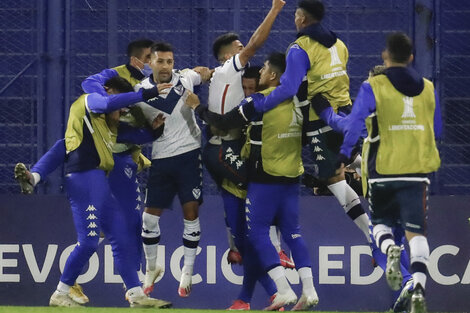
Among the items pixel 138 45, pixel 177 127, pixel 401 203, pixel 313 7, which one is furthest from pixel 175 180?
pixel 401 203

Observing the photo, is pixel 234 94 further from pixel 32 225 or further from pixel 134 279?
pixel 32 225

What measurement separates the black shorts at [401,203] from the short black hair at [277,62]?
1.57 meters

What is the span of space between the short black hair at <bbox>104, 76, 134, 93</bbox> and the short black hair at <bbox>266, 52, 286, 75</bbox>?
3.61 ft

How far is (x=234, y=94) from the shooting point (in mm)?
9820

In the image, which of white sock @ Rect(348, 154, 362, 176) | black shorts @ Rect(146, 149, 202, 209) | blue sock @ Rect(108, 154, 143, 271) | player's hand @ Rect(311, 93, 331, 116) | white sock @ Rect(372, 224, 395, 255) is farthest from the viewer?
white sock @ Rect(348, 154, 362, 176)

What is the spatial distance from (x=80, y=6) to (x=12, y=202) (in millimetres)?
1789

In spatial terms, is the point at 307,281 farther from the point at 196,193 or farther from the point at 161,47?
the point at 161,47

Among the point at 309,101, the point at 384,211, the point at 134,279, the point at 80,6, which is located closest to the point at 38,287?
the point at 134,279

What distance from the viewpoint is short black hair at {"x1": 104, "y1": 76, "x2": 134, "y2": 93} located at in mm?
9953

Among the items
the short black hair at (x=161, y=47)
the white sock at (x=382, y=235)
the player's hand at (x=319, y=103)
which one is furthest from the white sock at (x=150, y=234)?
the white sock at (x=382, y=235)

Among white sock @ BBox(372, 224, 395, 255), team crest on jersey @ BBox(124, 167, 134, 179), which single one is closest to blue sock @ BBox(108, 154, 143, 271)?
team crest on jersey @ BBox(124, 167, 134, 179)

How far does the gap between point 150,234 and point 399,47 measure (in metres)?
2.63

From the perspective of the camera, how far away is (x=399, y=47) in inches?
335

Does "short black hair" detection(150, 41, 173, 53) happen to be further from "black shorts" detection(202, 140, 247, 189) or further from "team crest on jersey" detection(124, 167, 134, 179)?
"team crest on jersey" detection(124, 167, 134, 179)
